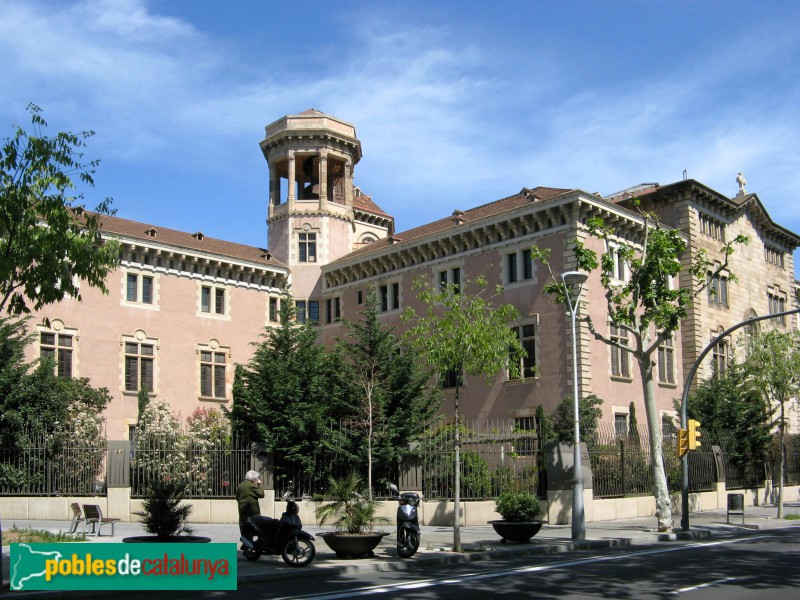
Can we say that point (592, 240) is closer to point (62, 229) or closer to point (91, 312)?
point (91, 312)

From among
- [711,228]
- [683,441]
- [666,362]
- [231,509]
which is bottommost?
[231,509]

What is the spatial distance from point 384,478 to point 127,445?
320 inches

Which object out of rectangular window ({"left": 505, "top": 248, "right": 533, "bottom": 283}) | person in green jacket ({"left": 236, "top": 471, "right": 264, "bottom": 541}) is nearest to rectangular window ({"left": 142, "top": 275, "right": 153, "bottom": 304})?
rectangular window ({"left": 505, "top": 248, "right": 533, "bottom": 283})

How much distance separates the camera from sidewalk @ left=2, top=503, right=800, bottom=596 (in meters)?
15.7

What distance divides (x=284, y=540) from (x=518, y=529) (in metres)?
7.06

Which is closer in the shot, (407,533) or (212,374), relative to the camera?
(407,533)

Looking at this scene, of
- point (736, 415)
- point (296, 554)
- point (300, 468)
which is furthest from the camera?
point (736, 415)

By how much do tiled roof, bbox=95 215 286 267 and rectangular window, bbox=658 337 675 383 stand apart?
21330 millimetres

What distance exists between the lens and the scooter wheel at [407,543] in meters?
17.6

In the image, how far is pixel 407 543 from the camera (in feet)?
58.0

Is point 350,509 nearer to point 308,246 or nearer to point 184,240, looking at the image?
point 184,240

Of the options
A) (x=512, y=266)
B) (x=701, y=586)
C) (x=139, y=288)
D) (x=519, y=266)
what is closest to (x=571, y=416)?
(x=519, y=266)

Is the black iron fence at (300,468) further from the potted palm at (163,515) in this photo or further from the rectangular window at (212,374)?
the rectangular window at (212,374)

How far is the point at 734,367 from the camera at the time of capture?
4003 centimetres
